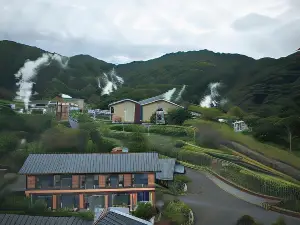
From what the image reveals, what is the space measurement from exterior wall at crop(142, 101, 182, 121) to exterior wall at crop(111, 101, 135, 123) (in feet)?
1.24

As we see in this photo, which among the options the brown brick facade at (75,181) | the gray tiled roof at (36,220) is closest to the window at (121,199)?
the brown brick facade at (75,181)

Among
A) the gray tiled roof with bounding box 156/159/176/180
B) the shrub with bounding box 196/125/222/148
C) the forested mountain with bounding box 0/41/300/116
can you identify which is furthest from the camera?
the shrub with bounding box 196/125/222/148

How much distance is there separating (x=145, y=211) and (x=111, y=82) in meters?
7.81

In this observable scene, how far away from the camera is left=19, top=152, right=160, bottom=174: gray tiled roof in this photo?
32.7 ft

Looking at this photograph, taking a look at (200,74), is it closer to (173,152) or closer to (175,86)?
(175,86)

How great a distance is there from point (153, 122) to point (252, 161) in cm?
369

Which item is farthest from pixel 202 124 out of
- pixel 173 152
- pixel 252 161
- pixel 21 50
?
pixel 21 50

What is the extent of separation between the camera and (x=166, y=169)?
1128cm

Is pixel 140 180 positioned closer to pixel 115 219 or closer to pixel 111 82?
pixel 115 219

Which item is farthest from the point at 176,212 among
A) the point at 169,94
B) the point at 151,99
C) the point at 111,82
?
the point at 111,82

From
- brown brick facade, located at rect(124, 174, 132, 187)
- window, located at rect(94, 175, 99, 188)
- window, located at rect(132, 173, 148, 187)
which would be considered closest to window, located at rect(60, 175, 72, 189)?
window, located at rect(94, 175, 99, 188)

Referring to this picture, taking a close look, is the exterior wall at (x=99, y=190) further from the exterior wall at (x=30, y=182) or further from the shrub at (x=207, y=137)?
the shrub at (x=207, y=137)

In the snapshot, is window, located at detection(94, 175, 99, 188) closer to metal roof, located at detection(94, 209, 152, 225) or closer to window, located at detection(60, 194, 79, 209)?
window, located at detection(60, 194, 79, 209)

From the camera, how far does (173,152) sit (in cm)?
1248
